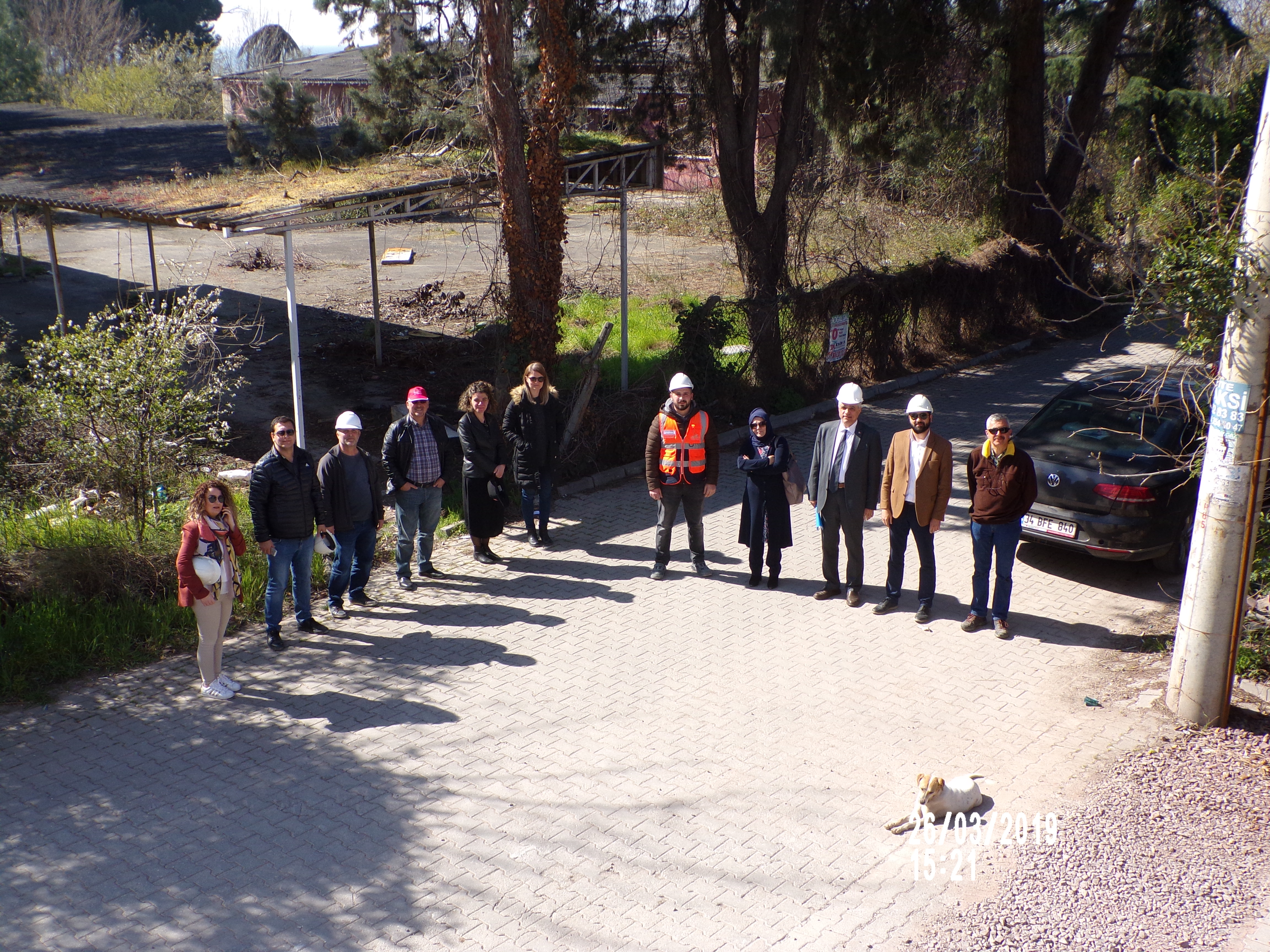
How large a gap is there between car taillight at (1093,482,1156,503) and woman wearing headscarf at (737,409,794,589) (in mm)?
2708

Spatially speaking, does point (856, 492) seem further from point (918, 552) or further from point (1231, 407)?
point (1231, 407)

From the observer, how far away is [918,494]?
816 cm

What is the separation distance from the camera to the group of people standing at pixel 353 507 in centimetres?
711

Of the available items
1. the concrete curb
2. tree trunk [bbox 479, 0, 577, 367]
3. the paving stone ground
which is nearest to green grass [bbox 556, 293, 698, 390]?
tree trunk [bbox 479, 0, 577, 367]

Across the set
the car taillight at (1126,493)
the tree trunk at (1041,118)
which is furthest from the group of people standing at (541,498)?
the tree trunk at (1041,118)

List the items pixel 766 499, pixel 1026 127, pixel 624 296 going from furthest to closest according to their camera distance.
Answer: pixel 1026 127
pixel 624 296
pixel 766 499

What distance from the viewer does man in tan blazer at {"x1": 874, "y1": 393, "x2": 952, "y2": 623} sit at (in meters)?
8.12

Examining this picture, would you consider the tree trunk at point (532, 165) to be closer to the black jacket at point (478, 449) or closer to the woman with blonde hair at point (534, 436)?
the woman with blonde hair at point (534, 436)

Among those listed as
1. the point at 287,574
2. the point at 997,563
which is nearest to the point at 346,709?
the point at 287,574

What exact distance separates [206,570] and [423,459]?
2.40 meters

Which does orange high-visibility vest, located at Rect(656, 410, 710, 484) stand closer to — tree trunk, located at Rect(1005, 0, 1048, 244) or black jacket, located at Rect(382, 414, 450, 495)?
black jacket, located at Rect(382, 414, 450, 495)

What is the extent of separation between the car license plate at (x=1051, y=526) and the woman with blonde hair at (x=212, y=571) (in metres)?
6.55

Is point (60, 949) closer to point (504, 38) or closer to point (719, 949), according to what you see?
point (719, 949)

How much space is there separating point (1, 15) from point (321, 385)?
1410 inches
